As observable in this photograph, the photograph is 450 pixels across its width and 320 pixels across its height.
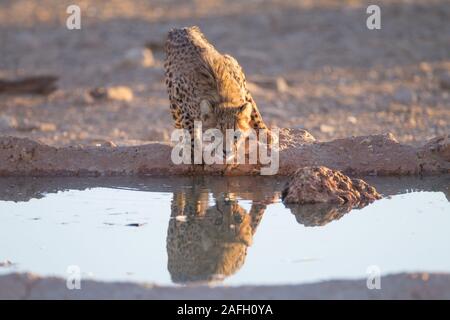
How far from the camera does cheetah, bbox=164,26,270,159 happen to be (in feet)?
28.2

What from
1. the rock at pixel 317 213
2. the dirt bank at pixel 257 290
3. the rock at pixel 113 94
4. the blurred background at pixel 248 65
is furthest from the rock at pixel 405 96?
the dirt bank at pixel 257 290

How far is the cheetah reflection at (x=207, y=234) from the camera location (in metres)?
6.07

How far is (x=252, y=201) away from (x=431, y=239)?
1516 millimetres

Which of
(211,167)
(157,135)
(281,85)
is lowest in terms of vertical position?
(211,167)

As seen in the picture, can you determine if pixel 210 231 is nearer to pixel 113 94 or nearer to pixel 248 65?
pixel 113 94

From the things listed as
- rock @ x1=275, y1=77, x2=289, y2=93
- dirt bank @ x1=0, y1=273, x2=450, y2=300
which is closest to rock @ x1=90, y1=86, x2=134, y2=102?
rock @ x1=275, y1=77, x2=289, y2=93

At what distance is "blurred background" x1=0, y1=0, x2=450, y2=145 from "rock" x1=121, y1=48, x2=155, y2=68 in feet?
0.08

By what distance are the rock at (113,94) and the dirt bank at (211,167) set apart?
5.11m

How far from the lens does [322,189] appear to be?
754cm

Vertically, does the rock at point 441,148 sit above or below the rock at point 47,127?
below

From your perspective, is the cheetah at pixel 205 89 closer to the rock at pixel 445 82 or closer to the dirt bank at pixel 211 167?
the dirt bank at pixel 211 167

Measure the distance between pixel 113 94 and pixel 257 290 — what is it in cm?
855

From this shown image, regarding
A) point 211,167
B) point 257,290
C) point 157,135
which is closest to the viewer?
point 257,290

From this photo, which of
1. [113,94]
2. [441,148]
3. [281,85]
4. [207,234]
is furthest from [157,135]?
[207,234]
